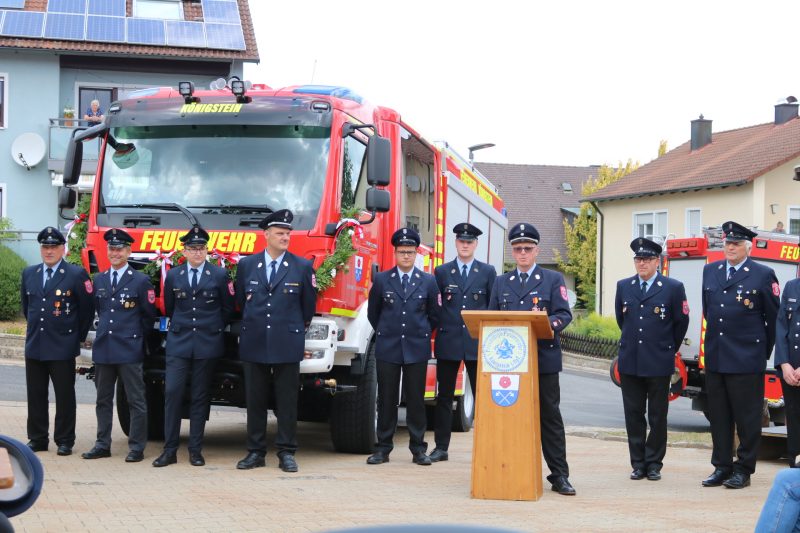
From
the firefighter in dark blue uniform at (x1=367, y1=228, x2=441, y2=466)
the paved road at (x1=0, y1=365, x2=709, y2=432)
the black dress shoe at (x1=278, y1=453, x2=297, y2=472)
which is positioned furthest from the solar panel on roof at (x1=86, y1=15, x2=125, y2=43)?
the black dress shoe at (x1=278, y1=453, x2=297, y2=472)

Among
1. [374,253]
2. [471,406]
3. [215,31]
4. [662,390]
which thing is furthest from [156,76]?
[662,390]

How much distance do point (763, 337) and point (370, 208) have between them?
11.1 feet

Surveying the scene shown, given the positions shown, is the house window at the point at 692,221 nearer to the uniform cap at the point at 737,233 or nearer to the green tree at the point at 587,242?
the green tree at the point at 587,242

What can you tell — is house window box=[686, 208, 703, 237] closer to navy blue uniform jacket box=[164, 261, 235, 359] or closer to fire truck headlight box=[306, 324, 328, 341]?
fire truck headlight box=[306, 324, 328, 341]

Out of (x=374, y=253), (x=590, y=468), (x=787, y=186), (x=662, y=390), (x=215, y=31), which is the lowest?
(x=590, y=468)

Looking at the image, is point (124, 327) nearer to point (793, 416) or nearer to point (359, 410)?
point (359, 410)

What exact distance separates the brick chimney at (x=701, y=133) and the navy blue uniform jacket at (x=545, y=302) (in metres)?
39.0

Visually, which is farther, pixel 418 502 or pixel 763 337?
pixel 763 337

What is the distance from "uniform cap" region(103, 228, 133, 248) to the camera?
33.8 ft

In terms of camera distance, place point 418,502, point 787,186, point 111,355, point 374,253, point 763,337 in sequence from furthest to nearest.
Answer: point 787,186 < point 374,253 < point 111,355 < point 763,337 < point 418,502

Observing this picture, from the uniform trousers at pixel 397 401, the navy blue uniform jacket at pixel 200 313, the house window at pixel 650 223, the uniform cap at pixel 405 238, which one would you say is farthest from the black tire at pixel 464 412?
the house window at pixel 650 223

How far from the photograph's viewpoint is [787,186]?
126 ft

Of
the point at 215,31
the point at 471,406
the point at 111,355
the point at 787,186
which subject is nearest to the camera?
the point at 111,355

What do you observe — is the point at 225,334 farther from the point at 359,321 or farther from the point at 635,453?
the point at 635,453
